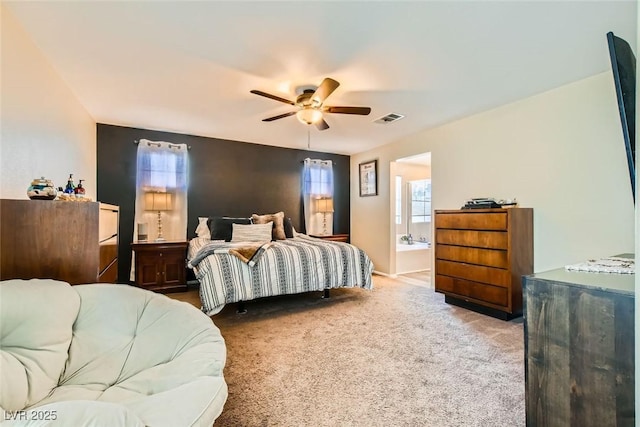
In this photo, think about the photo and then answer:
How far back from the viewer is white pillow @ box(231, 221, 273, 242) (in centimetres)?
412

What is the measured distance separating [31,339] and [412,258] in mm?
5160

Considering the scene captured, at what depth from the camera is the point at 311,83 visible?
2.67 metres

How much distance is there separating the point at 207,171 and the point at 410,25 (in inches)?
144

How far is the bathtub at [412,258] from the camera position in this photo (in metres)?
5.21

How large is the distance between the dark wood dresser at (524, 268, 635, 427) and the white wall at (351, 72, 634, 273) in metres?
1.76

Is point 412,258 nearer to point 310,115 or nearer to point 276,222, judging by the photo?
point 276,222

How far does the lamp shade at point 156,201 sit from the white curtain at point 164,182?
0.06m

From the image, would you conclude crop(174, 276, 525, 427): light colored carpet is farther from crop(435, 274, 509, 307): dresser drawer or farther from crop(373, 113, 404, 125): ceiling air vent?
crop(373, 113, 404, 125): ceiling air vent

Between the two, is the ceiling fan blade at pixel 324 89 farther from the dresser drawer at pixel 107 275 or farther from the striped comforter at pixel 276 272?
the dresser drawer at pixel 107 275

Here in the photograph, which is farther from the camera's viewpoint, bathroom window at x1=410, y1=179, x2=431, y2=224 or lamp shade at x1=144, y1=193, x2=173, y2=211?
bathroom window at x1=410, y1=179, x2=431, y2=224

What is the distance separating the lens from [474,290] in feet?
10.2

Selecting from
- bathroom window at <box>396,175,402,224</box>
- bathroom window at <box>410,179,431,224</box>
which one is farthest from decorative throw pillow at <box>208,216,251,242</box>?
bathroom window at <box>410,179,431,224</box>

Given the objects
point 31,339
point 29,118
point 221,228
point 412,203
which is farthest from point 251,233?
point 412,203

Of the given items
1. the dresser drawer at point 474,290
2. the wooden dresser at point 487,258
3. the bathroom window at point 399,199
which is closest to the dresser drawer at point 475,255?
the wooden dresser at point 487,258
